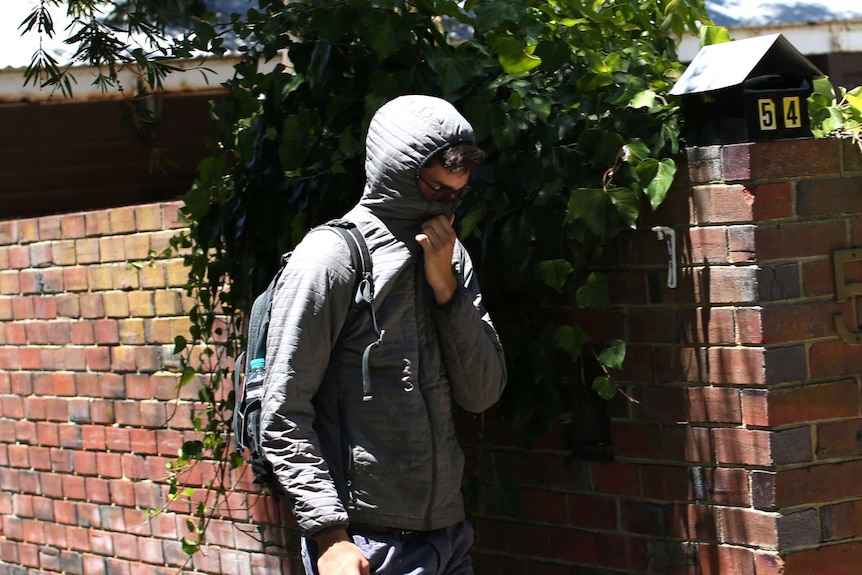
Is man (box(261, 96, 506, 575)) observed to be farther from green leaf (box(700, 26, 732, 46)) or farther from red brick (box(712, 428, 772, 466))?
green leaf (box(700, 26, 732, 46))

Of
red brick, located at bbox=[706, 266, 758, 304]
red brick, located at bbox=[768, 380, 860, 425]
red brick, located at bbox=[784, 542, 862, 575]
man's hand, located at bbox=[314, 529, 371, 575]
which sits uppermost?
red brick, located at bbox=[706, 266, 758, 304]

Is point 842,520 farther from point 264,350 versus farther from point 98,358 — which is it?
point 98,358

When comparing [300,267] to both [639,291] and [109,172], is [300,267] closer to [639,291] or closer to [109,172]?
[639,291]

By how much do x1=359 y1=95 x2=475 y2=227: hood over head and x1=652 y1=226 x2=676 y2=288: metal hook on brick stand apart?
2.76 feet

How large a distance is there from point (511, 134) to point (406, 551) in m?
1.29

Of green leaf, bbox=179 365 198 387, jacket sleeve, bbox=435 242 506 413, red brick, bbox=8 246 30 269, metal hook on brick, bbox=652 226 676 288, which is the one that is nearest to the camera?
jacket sleeve, bbox=435 242 506 413

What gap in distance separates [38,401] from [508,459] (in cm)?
282

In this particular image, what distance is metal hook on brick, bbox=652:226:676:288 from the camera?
11.3 ft

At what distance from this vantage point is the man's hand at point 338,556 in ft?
8.59

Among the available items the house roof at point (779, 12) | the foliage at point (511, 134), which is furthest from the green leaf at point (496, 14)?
the house roof at point (779, 12)

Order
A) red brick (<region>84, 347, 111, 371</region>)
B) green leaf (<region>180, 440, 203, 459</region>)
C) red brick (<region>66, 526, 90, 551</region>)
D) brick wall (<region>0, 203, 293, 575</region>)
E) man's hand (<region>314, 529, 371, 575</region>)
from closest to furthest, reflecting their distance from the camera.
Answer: man's hand (<region>314, 529, 371, 575</region>), green leaf (<region>180, 440, 203, 459</region>), brick wall (<region>0, 203, 293, 575</region>), red brick (<region>84, 347, 111, 371</region>), red brick (<region>66, 526, 90, 551</region>)

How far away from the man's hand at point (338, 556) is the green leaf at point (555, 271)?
1132 millimetres

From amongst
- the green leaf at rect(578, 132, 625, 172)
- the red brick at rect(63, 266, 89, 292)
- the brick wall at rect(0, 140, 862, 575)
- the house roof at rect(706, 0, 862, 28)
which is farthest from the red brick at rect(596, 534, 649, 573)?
the house roof at rect(706, 0, 862, 28)

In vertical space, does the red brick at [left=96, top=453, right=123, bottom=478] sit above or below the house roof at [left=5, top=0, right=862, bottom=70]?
below
